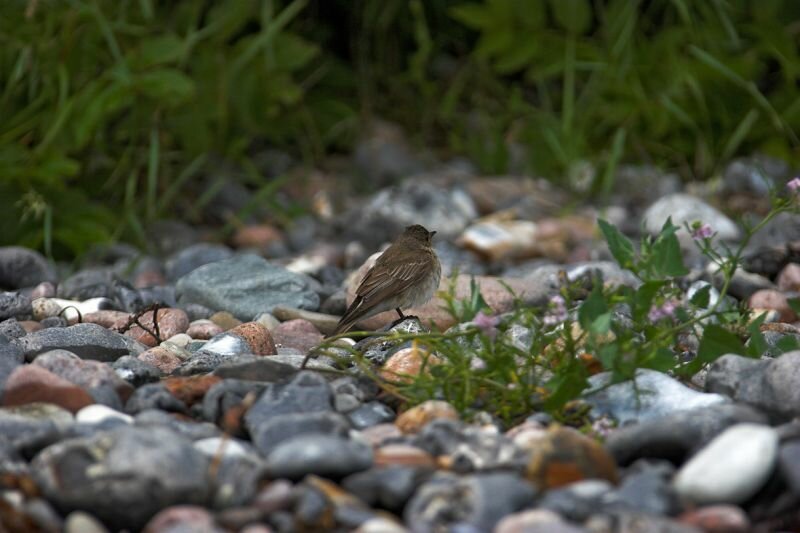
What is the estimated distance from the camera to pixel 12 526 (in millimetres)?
2752

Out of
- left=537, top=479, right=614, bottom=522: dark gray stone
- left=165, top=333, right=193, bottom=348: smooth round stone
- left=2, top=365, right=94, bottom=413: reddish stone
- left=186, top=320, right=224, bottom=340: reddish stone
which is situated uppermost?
left=537, top=479, right=614, bottom=522: dark gray stone

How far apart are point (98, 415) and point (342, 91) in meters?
5.42

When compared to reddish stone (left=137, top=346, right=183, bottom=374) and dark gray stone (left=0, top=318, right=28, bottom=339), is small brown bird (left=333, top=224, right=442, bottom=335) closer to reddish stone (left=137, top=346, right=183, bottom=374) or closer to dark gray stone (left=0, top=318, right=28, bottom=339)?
reddish stone (left=137, top=346, right=183, bottom=374)

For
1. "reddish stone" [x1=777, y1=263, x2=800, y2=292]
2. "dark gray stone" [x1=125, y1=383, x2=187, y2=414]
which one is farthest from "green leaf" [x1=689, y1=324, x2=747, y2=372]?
"reddish stone" [x1=777, y1=263, x2=800, y2=292]

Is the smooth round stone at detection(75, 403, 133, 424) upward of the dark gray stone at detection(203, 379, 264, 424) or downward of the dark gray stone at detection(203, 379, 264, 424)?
upward

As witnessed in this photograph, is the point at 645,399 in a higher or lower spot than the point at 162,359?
higher

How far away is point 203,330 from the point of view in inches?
190

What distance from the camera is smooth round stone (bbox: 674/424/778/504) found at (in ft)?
9.29

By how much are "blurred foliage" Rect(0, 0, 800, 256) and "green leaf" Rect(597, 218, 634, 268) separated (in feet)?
9.91

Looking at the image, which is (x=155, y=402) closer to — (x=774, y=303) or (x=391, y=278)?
(x=391, y=278)

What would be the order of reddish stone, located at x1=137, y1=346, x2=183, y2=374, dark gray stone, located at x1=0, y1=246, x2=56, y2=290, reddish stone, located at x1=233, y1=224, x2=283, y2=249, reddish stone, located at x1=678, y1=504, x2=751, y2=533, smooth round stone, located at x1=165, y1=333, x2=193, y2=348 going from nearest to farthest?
reddish stone, located at x1=678, y1=504, x2=751, y2=533
reddish stone, located at x1=137, y1=346, x2=183, y2=374
smooth round stone, located at x1=165, y1=333, x2=193, y2=348
dark gray stone, located at x1=0, y1=246, x2=56, y2=290
reddish stone, located at x1=233, y1=224, x2=283, y2=249

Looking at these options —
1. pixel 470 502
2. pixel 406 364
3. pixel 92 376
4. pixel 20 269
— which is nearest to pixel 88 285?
pixel 20 269

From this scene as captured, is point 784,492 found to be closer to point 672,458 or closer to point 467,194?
point 672,458

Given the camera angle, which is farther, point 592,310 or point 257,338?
point 257,338
